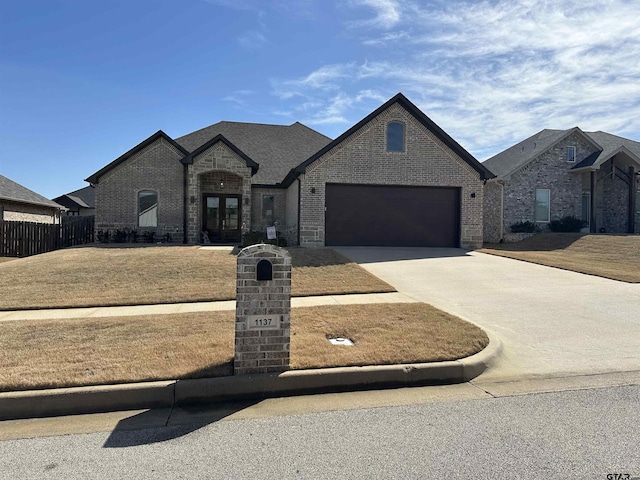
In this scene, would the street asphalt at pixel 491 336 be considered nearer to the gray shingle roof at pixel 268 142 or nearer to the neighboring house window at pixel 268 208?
the neighboring house window at pixel 268 208

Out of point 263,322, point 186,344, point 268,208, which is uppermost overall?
point 268,208

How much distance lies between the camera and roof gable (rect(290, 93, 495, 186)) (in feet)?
55.6

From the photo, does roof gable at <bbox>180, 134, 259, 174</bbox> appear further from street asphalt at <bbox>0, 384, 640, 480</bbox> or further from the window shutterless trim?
the window shutterless trim

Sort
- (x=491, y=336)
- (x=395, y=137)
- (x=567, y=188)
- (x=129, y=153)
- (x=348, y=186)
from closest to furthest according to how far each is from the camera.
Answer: (x=491, y=336) → (x=348, y=186) → (x=395, y=137) → (x=129, y=153) → (x=567, y=188)

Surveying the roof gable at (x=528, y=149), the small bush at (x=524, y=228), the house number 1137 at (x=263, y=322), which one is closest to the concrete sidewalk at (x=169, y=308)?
the house number 1137 at (x=263, y=322)

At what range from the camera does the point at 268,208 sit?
20797mm

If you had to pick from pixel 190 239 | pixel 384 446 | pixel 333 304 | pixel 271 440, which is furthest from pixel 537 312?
pixel 190 239

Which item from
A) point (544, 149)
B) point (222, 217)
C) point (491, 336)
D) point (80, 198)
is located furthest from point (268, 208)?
point (80, 198)

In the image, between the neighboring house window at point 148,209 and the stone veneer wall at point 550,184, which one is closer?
the neighboring house window at point 148,209

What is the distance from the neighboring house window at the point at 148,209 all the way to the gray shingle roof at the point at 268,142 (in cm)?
388

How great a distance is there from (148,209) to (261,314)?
16.4 m

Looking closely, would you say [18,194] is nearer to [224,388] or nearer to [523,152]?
[224,388]

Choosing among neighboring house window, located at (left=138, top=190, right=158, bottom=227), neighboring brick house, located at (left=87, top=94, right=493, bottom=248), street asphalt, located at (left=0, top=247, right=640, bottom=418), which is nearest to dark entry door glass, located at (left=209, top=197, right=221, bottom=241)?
neighboring brick house, located at (left=87, top=94, right=493, bottom=248)

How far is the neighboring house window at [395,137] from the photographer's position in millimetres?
17516
